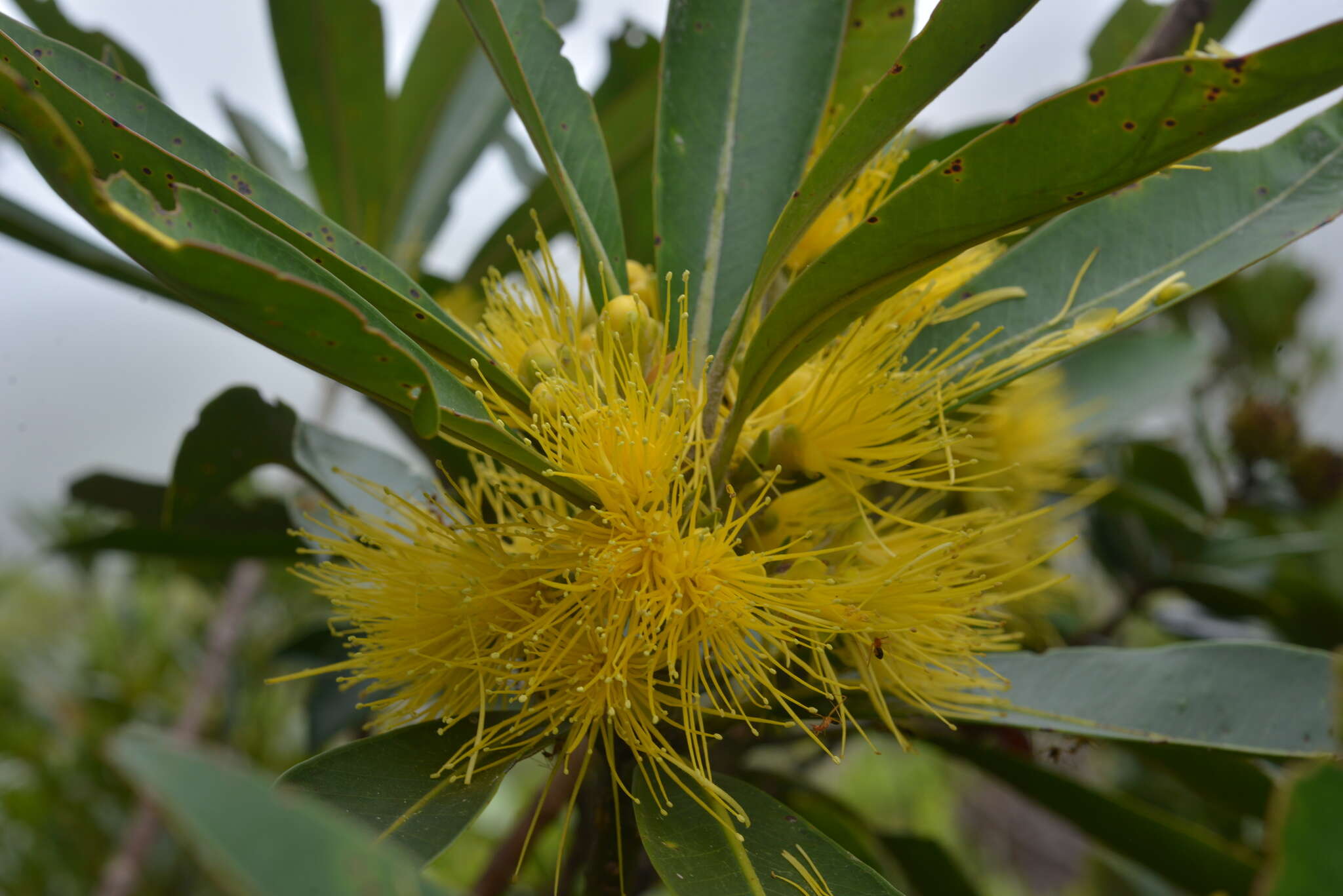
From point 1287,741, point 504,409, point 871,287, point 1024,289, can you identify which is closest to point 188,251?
point 504,409

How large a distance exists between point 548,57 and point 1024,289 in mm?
478

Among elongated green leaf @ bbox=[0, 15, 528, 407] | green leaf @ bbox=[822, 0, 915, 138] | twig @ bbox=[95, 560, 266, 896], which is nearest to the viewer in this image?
elongated green leaf @ bbox=[0, 15, 528, 407]

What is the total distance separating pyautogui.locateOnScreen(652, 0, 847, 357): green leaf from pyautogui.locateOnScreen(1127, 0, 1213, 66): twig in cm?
53

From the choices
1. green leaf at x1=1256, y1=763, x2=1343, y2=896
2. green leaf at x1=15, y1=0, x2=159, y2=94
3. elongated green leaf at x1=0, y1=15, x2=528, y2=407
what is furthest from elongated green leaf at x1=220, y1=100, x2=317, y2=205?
green leaf at x1=1256, y1=763, x2=1343, y2=896

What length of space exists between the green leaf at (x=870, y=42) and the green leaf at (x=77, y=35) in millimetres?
748

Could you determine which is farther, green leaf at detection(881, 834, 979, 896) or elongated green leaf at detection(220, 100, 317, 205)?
elongated green leaf at detection(220, 100, 317, 205)

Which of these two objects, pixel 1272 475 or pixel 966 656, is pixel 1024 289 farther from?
pixel 1272 475

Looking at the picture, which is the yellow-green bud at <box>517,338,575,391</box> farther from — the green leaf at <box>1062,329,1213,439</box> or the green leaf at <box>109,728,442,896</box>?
the green leaf at <box>1062,329,1213,439</box>

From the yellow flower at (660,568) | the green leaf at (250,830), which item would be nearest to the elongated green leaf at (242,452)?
the yellow flower at (660,568)

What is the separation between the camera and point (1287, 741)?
Answer: 2.49 ft

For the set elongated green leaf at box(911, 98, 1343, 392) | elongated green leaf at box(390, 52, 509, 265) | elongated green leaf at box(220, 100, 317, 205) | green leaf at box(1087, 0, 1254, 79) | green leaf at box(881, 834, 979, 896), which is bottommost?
green leaf at box(881, 834, 979, 896)

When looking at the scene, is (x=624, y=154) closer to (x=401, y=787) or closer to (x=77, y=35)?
(x=77, y=35)

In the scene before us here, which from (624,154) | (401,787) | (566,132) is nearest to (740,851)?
(401,787)

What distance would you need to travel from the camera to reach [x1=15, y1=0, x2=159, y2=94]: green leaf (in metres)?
1.01
